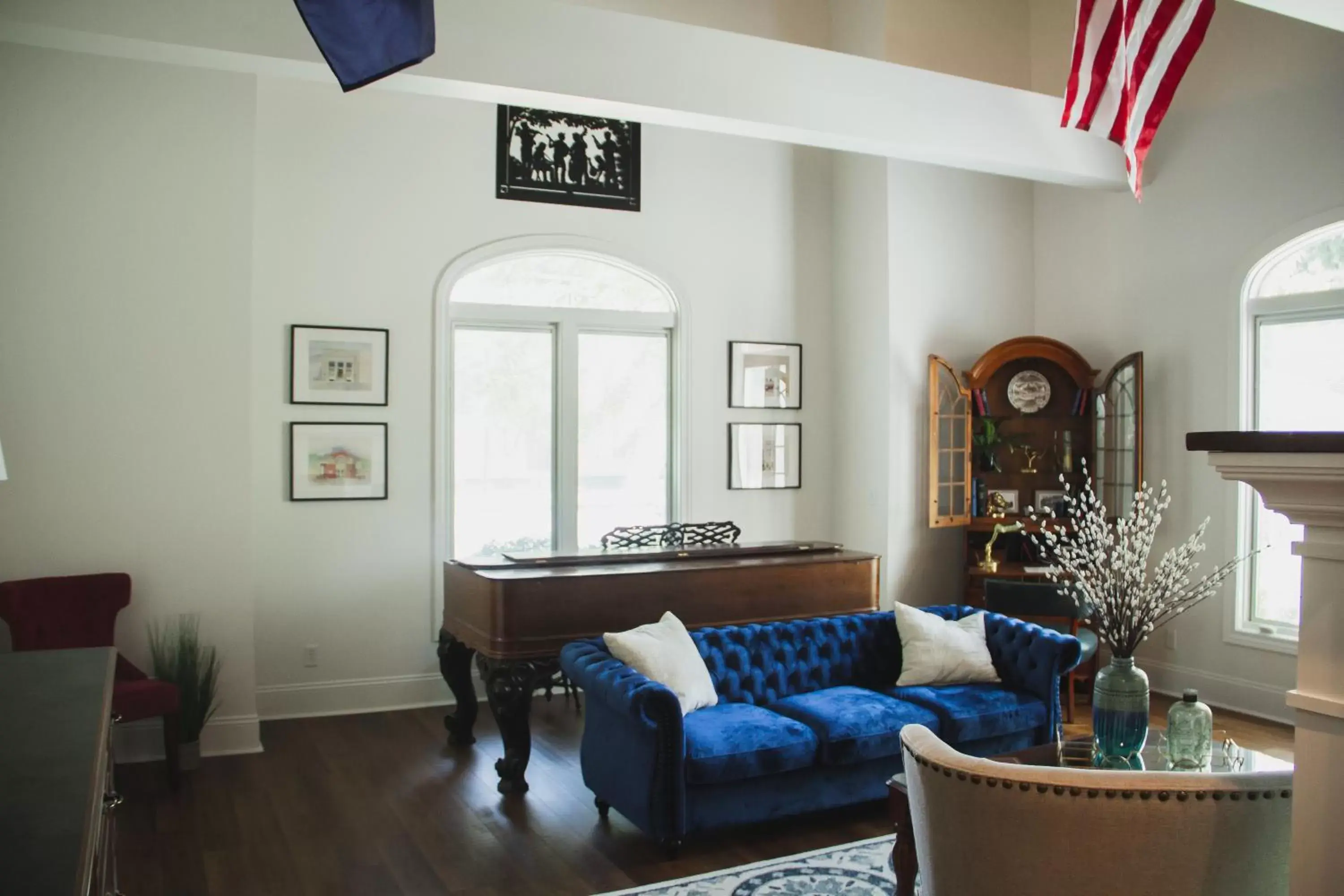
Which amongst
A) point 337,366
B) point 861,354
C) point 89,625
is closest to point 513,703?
point 89,625

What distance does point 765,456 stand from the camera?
309 inches

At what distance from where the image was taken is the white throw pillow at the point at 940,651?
514 centimetres

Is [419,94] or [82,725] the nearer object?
[82,725]

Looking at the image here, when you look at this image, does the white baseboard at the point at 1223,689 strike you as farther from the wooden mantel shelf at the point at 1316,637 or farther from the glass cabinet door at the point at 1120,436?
the wooden mantel shelf at the point at 1316,637

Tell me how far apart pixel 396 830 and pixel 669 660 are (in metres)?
1.35

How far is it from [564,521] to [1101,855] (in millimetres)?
5432

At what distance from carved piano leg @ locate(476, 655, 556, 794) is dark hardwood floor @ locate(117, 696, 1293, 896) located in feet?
0.38

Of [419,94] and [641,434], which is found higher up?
[419,94]

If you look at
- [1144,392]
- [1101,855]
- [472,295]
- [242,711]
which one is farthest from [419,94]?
[1101,855]

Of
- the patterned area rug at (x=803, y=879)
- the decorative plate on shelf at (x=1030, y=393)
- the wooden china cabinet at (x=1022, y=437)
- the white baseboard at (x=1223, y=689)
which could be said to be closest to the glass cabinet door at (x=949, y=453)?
the wooden china cabinet at (x=1022, y=437)

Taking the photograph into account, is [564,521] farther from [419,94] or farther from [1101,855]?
[1101,855]

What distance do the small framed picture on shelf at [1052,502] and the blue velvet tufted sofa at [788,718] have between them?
7.19 feet

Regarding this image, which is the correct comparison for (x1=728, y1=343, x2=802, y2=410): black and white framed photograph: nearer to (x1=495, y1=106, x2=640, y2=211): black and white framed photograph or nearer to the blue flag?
(x1=495, y1=106, x2=640, y2=211): black and white framed photograph

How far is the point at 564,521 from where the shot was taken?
7297 millimetres
